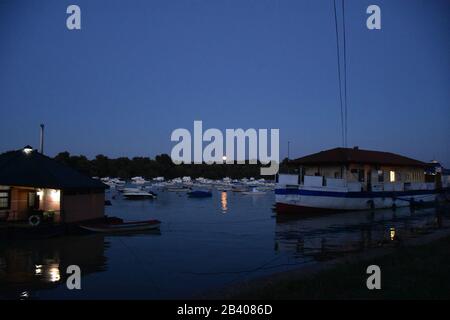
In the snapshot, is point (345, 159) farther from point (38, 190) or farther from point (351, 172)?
point (38, 190)

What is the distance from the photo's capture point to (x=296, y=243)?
28.4 m

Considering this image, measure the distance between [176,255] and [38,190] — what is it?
12.5m

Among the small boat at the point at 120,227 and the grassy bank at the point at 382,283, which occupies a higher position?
the grassy bank at the point at 382,283

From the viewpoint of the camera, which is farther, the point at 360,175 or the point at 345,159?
the point at 360,175

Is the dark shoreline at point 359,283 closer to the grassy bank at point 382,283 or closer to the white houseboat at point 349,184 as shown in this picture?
the grassy bank at point 382,283

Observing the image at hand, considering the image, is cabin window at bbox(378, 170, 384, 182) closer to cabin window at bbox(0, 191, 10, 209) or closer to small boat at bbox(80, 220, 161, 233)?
small boat at bbox(80, 220, 161, 233)

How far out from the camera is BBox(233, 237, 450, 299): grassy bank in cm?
1173

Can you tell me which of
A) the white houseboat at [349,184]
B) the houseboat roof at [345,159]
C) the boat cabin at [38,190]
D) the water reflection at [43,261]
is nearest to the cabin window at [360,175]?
the white houseboat at [349,184]

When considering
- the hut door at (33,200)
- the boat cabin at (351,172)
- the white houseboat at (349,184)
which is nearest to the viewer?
the hut door at (33,200)

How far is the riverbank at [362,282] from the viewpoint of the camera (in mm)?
11828

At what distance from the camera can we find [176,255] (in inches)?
957

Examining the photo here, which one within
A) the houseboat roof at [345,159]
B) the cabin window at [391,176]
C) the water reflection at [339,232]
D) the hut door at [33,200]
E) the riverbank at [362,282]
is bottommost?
the water reflection at [339,232]

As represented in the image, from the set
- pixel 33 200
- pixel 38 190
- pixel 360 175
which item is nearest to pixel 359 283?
pixel 38 190

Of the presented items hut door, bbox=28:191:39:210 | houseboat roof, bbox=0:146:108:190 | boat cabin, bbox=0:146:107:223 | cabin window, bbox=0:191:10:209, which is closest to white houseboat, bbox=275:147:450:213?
houseboat roof, bbox=0:146:108:190
